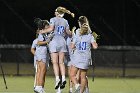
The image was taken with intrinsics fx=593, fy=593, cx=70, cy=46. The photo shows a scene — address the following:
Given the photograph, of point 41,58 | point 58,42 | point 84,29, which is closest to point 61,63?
point 58,42

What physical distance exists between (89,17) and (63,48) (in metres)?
19.1

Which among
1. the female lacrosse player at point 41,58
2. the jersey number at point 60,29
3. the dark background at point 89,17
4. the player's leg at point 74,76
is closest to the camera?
the player's leg at point 74,76

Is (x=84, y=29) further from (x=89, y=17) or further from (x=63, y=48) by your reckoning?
(x=89, y=17)

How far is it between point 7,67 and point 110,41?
22.7 ft

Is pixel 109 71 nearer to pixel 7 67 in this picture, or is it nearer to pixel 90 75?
pixel 90 75

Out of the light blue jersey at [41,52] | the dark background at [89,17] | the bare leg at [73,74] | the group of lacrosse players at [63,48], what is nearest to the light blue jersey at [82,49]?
the group of lacrosse players at [63,48]

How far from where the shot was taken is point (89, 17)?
33.0 m

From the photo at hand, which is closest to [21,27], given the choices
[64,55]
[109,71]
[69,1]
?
[69,1]

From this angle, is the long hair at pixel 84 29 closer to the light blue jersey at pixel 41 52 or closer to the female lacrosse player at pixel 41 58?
the female lacrosse player at pixel 41 58

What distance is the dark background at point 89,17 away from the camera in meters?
32.3

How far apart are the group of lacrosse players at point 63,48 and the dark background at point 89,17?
17.4 metres

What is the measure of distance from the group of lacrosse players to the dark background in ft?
57.0

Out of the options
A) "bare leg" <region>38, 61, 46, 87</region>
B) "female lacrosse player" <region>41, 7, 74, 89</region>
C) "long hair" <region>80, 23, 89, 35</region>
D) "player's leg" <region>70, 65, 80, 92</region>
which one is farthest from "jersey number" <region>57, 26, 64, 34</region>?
"bare leg" <region>38, 61, 46, 87</region>

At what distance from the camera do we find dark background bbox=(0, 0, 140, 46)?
32.3 m
